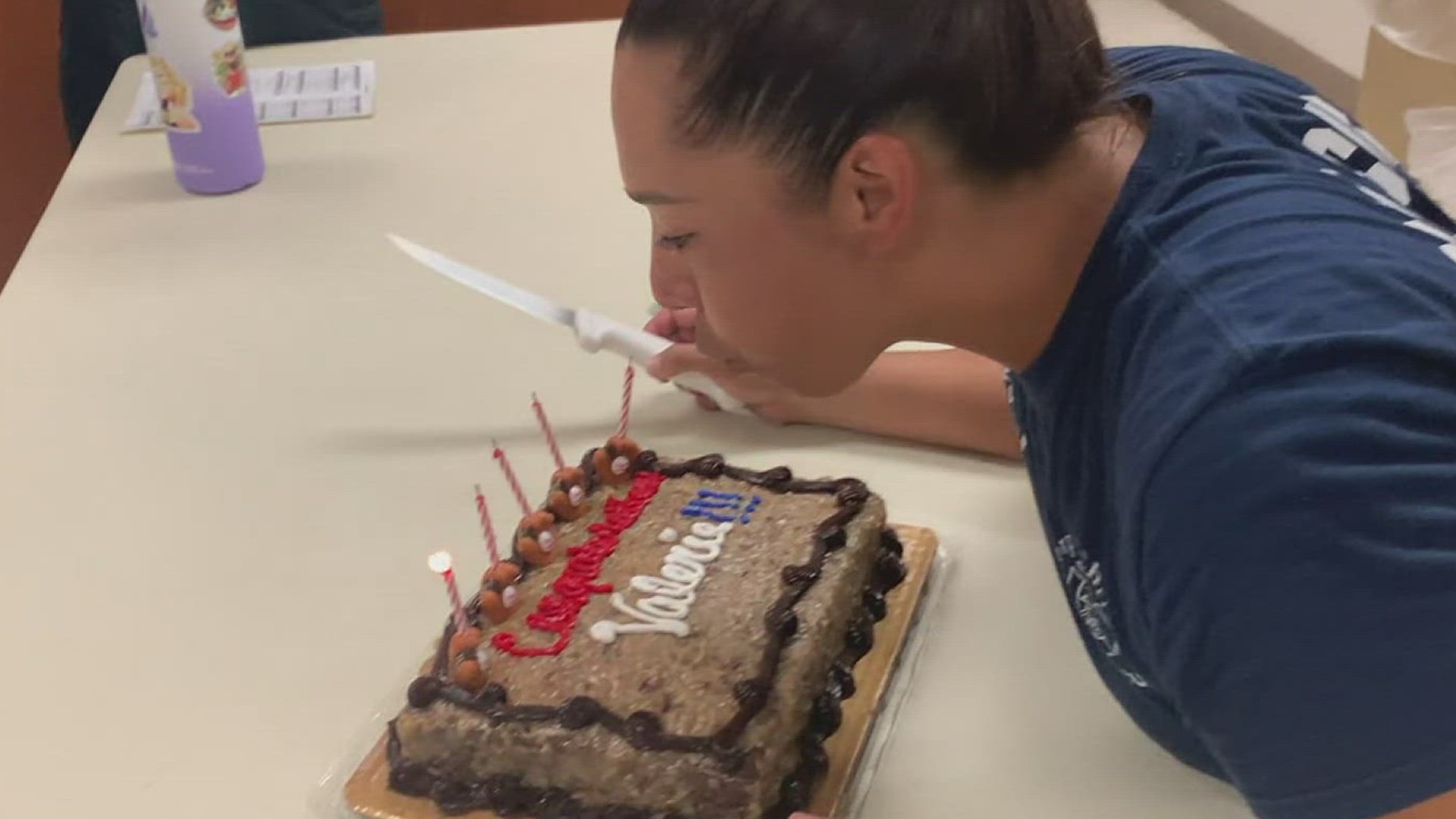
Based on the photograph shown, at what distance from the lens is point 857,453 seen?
91cm

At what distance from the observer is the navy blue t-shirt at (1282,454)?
18.6 inches

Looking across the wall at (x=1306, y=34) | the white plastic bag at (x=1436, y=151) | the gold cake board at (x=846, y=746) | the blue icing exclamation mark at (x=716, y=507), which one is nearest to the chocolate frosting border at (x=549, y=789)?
the gold cake board at (x=846, y=746)

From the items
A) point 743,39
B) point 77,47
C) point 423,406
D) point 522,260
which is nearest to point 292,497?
point 423,406

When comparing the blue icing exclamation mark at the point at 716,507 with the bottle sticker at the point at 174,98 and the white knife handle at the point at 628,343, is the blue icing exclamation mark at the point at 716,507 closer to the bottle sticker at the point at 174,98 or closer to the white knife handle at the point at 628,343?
the white knife handle at the point at 628,343

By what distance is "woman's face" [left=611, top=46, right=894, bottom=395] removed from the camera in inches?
24.0

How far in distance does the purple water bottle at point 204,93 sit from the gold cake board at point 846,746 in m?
0.73

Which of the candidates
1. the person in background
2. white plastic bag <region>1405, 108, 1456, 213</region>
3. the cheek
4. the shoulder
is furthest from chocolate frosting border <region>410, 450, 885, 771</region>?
the person in background

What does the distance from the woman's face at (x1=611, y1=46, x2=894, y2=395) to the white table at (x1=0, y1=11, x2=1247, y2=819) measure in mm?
188

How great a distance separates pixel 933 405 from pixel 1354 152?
1.04ft

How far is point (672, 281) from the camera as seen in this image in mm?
717

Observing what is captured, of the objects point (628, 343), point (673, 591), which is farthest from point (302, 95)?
point (673, 591)

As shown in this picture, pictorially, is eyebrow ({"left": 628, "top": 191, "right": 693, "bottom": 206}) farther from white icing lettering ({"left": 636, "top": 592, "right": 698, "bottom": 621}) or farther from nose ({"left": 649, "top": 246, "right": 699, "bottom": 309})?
white icing lettering ({"left": 636, "top": 592, "right": 698, "bottom": 621})

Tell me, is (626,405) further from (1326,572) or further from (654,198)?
(1326,572)

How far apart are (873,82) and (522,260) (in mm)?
614
